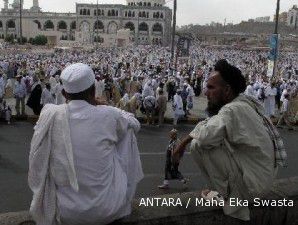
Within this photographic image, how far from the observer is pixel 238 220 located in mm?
2525

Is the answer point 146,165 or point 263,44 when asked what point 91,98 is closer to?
point 146,165

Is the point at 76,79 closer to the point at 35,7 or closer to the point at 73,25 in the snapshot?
the point at 73,25

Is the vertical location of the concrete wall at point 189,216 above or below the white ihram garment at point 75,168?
below

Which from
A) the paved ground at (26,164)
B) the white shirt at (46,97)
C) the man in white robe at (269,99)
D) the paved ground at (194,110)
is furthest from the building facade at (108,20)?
the paved ground at (26,164)

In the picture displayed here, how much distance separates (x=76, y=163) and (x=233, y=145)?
0.82 m

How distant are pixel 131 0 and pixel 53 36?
109ft

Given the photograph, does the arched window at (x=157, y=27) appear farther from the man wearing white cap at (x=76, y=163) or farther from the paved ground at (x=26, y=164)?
the man wearing white cap at (x=76, y=163)

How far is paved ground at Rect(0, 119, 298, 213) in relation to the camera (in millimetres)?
6205

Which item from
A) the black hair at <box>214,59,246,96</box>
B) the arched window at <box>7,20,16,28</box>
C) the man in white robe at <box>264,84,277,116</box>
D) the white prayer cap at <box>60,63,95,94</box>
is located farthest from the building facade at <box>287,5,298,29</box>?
the white prayer cap at <box>60,63,95,94</box>

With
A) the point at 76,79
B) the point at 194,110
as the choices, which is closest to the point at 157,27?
the point at 194,110

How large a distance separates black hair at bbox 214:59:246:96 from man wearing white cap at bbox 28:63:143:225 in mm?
641

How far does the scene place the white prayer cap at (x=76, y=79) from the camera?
2316 mm

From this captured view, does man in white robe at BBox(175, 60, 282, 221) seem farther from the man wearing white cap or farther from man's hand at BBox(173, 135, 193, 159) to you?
the man wearing white cap

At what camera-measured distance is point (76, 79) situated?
231cm
